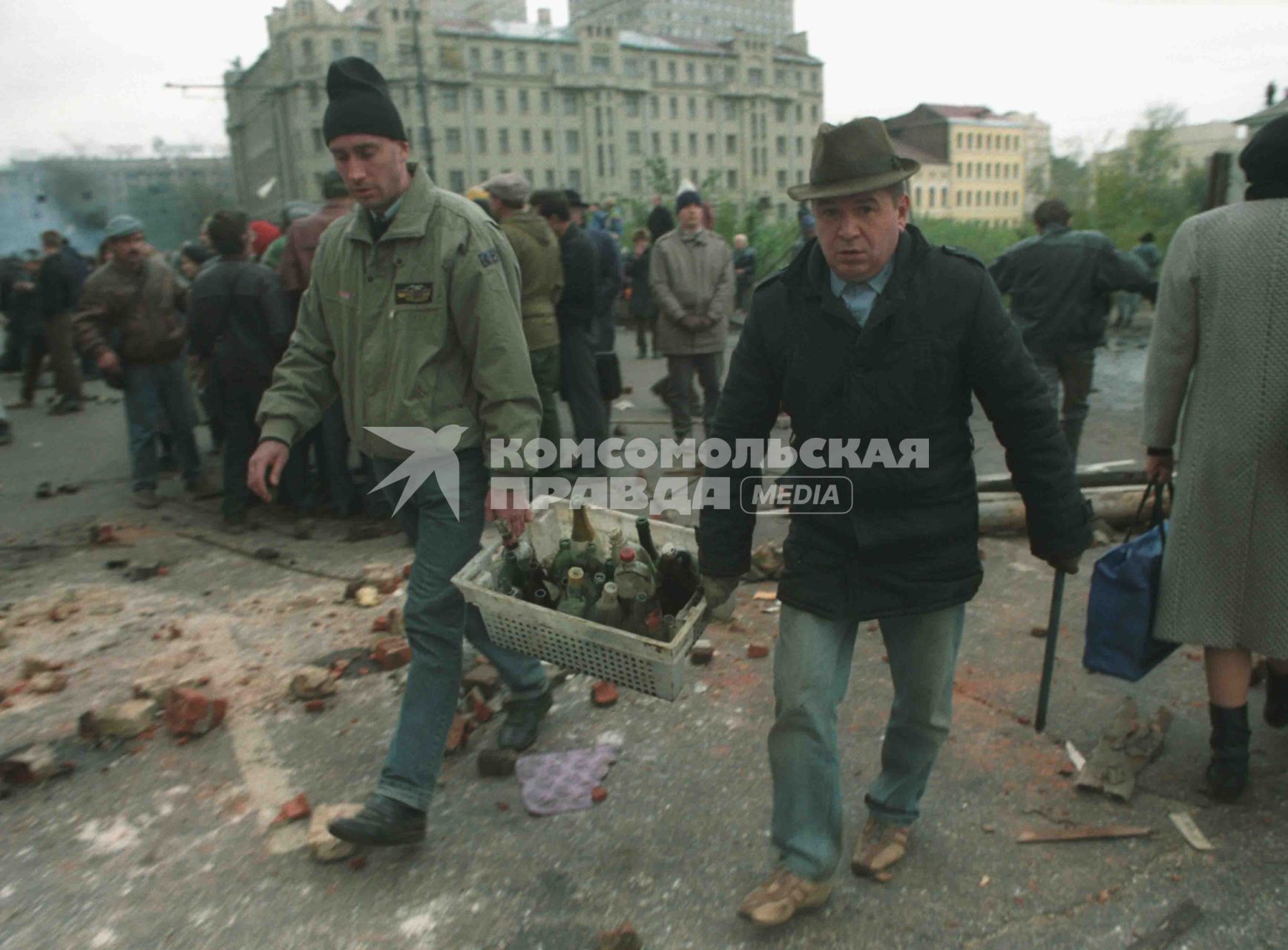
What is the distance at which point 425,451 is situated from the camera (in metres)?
3.21

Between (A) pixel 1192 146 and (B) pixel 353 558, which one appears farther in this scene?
(A) pixel 1192 146

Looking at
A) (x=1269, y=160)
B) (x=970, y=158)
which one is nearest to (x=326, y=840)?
(x=1269, y=160)

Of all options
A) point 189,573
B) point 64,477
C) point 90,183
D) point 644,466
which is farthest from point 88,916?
point 90,183

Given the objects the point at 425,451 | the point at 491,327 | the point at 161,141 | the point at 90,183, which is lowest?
the point at 425,451

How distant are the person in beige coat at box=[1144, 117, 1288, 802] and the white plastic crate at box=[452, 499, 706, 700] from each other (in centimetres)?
170

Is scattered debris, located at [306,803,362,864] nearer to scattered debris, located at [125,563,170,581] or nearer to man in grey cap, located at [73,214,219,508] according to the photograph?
scattered debris, located at [125,563,170,581]

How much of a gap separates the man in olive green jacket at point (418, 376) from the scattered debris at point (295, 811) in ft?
1.52

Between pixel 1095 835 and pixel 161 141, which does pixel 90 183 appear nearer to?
pixel 161 141

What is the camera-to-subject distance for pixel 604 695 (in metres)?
4.22

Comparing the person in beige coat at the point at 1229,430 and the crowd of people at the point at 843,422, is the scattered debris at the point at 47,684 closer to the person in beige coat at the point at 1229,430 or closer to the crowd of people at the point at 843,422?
the crowd of people at the point at 843,422

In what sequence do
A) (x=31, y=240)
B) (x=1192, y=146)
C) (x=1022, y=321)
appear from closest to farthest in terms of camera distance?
(x=1022, y=321) < (x=31, y=240) < (x=1192, y=146)

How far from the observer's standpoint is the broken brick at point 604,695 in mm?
4207

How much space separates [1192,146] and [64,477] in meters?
123

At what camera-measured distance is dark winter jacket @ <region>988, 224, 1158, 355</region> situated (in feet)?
22.0
